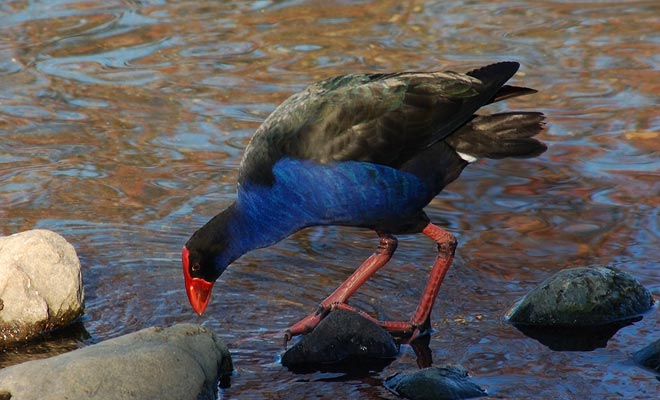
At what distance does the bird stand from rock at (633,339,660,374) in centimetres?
107

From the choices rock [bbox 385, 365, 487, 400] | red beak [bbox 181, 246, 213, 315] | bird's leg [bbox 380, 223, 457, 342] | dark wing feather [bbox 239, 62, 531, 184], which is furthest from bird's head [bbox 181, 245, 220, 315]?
rock [bbox 385, 365, 487, 400]

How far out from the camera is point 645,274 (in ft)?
21.0

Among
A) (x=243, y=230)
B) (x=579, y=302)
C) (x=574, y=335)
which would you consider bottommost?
(x=574, y=335)

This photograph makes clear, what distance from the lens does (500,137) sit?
19.8 feet

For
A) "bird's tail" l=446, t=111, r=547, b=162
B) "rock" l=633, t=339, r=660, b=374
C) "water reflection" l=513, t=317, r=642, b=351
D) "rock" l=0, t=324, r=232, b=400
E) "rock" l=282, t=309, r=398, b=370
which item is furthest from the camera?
"bird's tail" l=446, t=111, r=547, b=162

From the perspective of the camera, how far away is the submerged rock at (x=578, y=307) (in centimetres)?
587

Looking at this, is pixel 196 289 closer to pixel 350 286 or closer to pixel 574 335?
pixel 350 286

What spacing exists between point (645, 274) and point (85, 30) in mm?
6119

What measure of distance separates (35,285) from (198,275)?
2.59 ft

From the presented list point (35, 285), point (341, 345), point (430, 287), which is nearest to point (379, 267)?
point (430, 287)

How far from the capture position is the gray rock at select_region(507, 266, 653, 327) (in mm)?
5887

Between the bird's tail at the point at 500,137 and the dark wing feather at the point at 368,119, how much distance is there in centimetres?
10

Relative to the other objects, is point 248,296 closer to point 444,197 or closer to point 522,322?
point 522,322

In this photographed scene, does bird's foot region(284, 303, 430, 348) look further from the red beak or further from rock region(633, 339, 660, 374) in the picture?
rock region(633, 339, 660, 374)
